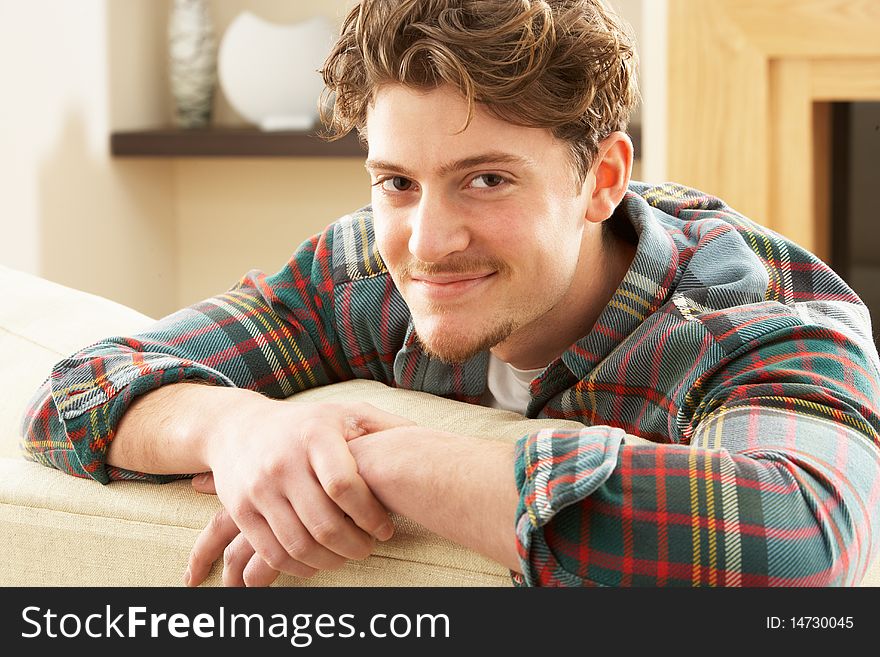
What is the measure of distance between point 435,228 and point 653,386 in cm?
27

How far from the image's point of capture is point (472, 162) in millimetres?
1160

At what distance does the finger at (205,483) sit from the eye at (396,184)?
38 centimetres

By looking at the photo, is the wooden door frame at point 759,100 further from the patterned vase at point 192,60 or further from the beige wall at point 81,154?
the beige wall at point 81,154

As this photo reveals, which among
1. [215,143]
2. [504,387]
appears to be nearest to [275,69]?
[215,143]

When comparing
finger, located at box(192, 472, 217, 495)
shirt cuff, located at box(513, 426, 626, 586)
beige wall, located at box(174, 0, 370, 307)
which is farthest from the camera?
beige wall, located at box(174, 0, 370, 307)

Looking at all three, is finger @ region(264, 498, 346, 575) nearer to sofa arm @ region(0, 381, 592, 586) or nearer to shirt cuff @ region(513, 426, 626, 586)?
sofa arm @ region(0, 381, 592, 586)

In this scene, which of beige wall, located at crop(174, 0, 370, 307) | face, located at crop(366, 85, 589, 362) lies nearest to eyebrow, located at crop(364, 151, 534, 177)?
face, located at crop(366, 85, 589, 362)

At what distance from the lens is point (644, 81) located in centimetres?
296

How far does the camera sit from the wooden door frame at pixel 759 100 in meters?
2.76

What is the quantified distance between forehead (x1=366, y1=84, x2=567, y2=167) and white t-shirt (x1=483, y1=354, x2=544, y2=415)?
0.31m

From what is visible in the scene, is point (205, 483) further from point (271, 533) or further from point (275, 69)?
point (275, 69)

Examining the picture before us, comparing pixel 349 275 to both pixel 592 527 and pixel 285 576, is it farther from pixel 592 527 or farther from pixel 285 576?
pixel 592 527

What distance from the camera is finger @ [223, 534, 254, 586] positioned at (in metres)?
0.95
